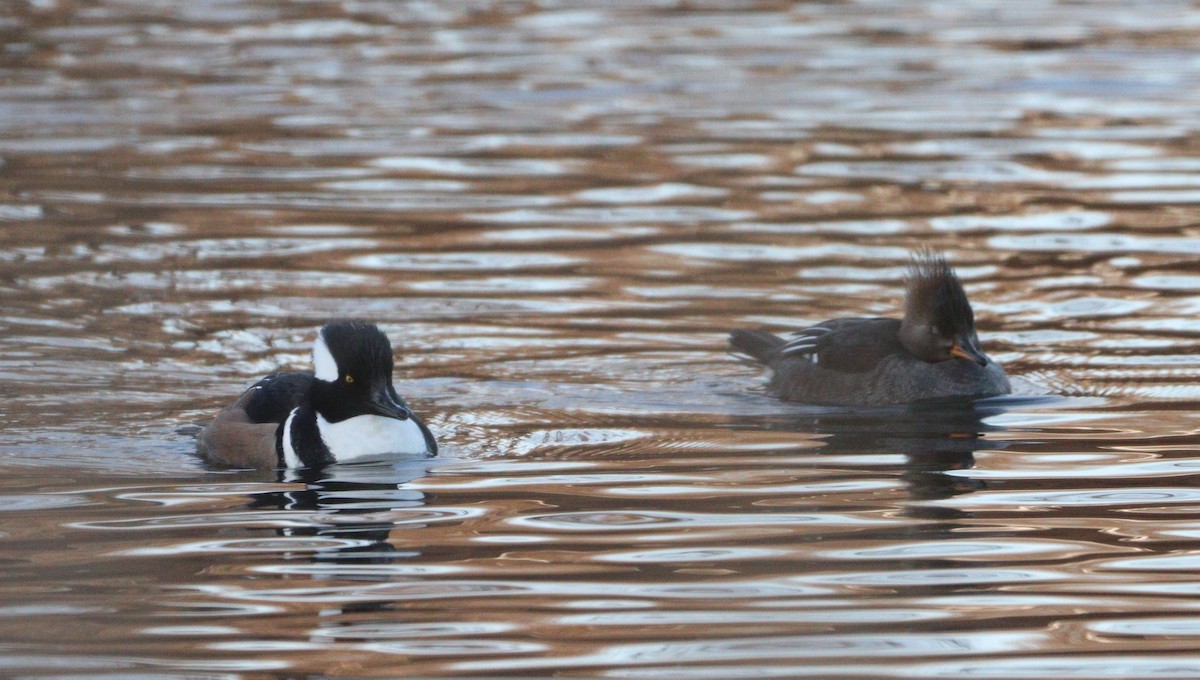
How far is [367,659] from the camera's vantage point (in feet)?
19.9

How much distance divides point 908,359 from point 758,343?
84cm

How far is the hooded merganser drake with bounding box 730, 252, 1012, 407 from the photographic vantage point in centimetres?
1030

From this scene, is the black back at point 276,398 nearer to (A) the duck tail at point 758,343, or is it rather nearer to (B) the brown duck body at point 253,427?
(B) the brown duck body at point 253,427

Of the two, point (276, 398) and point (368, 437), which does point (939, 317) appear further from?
point (276, 398)

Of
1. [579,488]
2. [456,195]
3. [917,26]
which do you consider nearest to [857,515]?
[579,488]

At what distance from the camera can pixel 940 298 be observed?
10.3 meters

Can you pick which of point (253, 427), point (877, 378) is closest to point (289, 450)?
point (253, 427)

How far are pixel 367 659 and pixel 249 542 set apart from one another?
1.56 meters

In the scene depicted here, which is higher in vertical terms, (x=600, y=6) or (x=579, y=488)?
(x=600, y=6)

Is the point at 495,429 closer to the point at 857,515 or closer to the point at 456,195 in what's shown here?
the point at 857,515

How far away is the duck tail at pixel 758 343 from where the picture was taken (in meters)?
10.7

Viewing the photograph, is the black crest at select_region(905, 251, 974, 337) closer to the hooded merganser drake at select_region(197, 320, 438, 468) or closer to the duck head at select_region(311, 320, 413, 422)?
the hooded merganser drake at select_region(197, 320, 438, 468)

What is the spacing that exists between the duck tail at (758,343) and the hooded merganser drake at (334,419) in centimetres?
240

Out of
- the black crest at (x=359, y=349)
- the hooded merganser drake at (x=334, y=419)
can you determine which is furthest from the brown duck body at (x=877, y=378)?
the black crest at (x=359, y=349)
